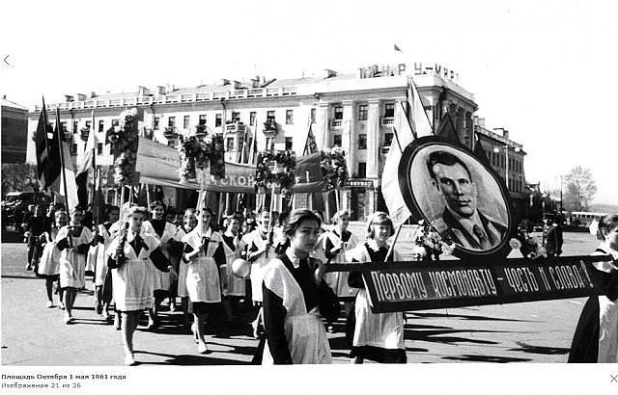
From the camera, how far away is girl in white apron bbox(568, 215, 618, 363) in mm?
4500

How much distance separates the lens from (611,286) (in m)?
4.50

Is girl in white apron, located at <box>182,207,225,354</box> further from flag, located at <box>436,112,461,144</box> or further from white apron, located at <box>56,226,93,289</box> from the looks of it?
flag, located at <box>436,112,461,144</box>

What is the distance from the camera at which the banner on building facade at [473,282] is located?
409 cm

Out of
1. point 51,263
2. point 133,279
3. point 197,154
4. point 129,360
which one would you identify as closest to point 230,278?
Answer: point 197,154

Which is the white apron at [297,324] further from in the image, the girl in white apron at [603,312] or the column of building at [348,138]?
the column of building at [348,138]

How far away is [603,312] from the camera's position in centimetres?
452

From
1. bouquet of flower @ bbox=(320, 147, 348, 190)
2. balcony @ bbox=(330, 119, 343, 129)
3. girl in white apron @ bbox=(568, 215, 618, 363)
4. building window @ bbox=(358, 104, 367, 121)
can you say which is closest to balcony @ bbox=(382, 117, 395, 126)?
building window @ bbox=(358, 104, 367, 121)

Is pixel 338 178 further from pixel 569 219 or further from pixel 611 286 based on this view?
pixel 611 286

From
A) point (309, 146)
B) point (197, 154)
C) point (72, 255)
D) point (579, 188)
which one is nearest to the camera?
point (579, 188)

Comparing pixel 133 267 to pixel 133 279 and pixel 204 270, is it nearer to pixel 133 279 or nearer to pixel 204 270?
pixel 133 279

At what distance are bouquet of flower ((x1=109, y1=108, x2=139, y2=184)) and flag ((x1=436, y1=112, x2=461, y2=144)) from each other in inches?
120

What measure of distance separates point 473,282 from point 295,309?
205cm

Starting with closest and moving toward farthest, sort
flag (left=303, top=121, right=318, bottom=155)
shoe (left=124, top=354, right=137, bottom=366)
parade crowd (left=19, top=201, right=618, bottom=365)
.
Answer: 1. parade crowd (left=19, top=201, right=618, bottom=365)
2. shoe (left=124, top=354, right=137, bottom=366)
3. flag (left=303, top=121, right=318, bottom=155)

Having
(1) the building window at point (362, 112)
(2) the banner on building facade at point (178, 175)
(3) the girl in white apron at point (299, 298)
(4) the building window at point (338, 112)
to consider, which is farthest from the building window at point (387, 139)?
(3) the girl in white apron at point (299, 298)
